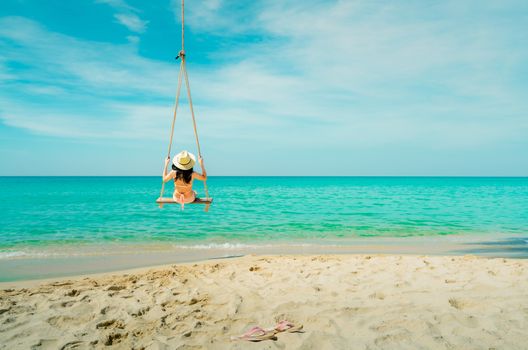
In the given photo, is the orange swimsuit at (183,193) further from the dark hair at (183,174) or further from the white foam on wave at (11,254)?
the white foam on wave at (11,254)

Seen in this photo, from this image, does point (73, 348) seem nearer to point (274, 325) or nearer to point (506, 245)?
point (274, 325)

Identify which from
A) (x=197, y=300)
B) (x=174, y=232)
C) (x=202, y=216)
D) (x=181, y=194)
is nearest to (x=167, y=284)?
(x=197, y=300)

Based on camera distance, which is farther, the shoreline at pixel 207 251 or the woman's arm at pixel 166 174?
the shoreline at pixel 207 251

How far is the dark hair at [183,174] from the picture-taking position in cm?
590

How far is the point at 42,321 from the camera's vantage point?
4160 mm

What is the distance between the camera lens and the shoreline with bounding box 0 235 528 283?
7.52 metres

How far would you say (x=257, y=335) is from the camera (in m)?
3.64

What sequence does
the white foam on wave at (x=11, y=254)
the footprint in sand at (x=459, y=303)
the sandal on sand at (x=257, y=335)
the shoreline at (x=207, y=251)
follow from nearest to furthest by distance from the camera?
the sandal on sand at (x=257, y=335) → the footprint in sand at (x=459, y=303) → the shoreline at (x=207, y=251) → the white foam on wave at (x=11, y=254)

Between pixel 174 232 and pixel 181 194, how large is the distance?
7055 millimetres

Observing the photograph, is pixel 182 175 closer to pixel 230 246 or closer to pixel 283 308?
pixel 283 308

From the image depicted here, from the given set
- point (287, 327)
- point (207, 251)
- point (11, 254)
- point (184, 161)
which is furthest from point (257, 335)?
point (11, 254)

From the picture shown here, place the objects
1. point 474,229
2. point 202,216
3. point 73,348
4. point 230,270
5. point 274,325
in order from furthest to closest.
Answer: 1. point 202,216
2. point 474,229
3. point 230,270
4. point 274,325
5. point 73,348

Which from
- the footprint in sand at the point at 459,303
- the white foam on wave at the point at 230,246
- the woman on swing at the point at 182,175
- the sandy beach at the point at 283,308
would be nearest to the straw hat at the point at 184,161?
the woman on swing at the point at 182,175

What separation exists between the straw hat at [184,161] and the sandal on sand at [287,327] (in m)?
2.98
